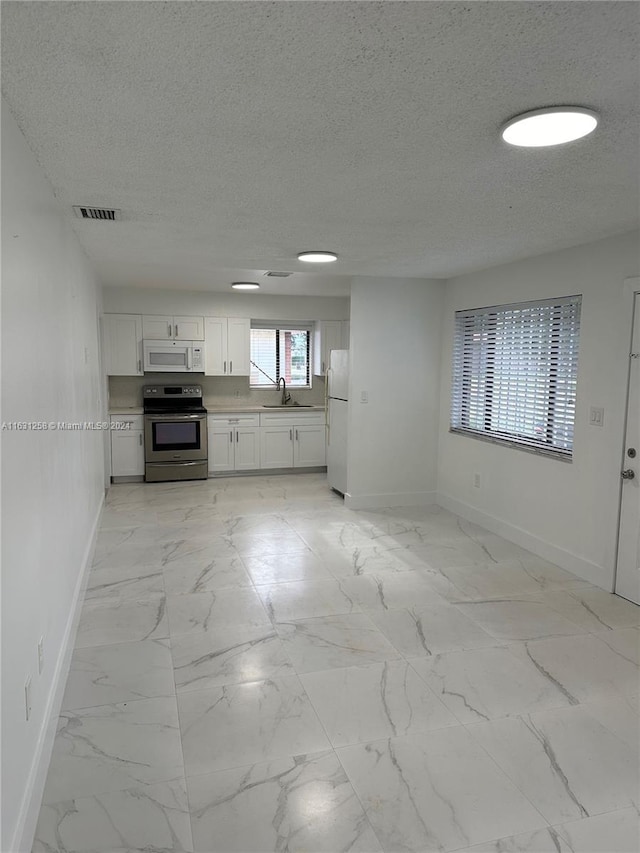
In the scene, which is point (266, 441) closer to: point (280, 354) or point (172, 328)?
point (280, 354)

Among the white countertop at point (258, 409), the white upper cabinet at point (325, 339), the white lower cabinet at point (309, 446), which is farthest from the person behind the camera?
the white upper cabinet at point (325, 339)

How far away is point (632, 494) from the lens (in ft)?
11.8

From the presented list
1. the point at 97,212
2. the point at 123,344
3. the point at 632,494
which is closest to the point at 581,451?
the point at 632,494

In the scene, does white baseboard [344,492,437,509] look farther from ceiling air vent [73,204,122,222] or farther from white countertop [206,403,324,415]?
ceiling air vent [73,204,122,222]

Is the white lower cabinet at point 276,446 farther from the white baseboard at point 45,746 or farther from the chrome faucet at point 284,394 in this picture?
the white baseboard at point 45,746

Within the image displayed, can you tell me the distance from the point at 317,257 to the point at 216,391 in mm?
3663

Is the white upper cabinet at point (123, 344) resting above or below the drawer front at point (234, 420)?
above

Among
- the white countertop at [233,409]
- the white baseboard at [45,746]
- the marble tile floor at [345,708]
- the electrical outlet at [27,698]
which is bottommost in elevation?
the marble tile floor at [345,708]

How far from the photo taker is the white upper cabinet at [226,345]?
715cm

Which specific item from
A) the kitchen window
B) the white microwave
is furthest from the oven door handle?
the kitchen window

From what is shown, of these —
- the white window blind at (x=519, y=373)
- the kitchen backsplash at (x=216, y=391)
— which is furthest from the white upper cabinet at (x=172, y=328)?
the white window blind at (x=519, y=373)

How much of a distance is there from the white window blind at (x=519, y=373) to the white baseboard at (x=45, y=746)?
3.41 meters

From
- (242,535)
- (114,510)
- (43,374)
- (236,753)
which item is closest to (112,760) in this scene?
(236,753)

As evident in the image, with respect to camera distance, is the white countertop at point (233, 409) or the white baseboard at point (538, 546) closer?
the white baseboard at point (538, 546)
